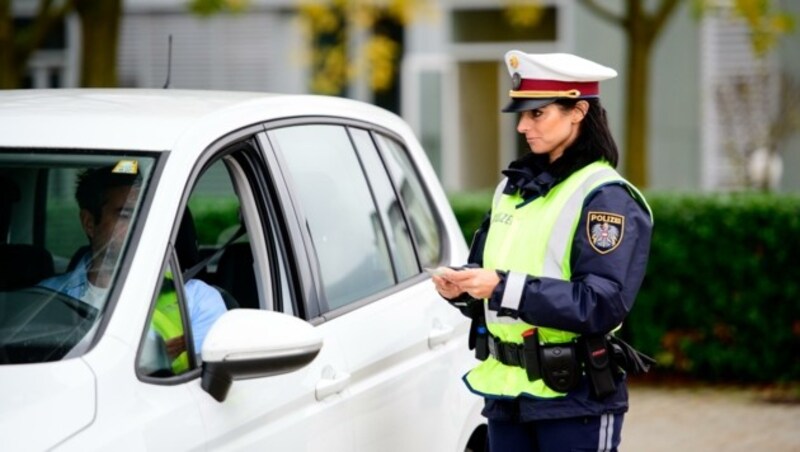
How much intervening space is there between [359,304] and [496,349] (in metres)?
0.45

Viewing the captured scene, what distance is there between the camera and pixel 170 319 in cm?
365

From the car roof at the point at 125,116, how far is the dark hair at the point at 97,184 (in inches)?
2.8

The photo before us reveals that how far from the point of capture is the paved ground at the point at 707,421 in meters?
8.95

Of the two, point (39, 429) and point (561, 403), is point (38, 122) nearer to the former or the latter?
point (39, 429)

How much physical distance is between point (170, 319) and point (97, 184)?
483mm

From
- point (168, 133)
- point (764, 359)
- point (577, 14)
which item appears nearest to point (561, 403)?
point (168, 133)

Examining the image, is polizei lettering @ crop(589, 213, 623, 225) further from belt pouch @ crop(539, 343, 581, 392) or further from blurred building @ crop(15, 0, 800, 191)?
blurred building @ crop(15, 0, 800, 191)

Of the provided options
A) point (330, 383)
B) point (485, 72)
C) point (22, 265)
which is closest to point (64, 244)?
point (22, 265)

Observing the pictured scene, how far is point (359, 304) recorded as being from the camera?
465 centimetres

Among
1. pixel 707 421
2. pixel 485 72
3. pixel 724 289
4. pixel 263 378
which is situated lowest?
pixel 707 421

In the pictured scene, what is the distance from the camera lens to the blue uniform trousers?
430cm

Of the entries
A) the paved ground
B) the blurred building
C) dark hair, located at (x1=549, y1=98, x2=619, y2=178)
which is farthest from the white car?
the blurred building

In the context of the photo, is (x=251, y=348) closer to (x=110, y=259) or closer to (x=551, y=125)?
(x=110, y=259)

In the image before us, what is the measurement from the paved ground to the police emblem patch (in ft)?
15.3
